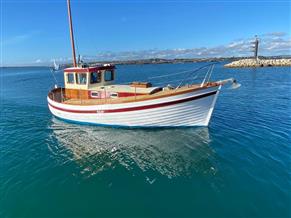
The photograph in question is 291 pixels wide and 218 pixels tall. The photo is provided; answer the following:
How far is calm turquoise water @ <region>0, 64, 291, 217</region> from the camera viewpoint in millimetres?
7801

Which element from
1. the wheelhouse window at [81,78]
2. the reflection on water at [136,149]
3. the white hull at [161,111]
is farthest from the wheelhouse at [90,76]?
the reflection on water at [136,149]

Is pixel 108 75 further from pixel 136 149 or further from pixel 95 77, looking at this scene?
pixel 136 149

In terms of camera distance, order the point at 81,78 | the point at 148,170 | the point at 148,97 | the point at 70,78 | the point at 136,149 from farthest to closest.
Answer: the point at 70,78
the point at 81,78
the point at 148,97
the point at 136,149
the point at 148,170

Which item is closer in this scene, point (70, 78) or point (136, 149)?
point (136, 149)

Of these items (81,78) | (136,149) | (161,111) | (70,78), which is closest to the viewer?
(136,149)

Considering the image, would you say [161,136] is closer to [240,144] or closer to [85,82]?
[240,144]

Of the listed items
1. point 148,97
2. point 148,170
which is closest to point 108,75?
point 148,97

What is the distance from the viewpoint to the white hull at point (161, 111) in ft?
44.7

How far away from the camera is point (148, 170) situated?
10055mm

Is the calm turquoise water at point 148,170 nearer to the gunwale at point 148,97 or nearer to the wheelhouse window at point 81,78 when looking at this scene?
the gunwale at point 148,97

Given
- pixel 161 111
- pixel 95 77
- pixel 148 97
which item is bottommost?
pixel 161 111

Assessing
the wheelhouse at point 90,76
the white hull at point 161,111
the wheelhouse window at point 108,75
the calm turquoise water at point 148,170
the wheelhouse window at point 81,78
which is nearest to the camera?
the calm turquoise water at point 148,170

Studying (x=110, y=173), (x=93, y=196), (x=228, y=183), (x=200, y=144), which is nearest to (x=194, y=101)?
A: (x=200, y=144)

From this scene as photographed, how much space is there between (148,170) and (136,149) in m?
2.44
